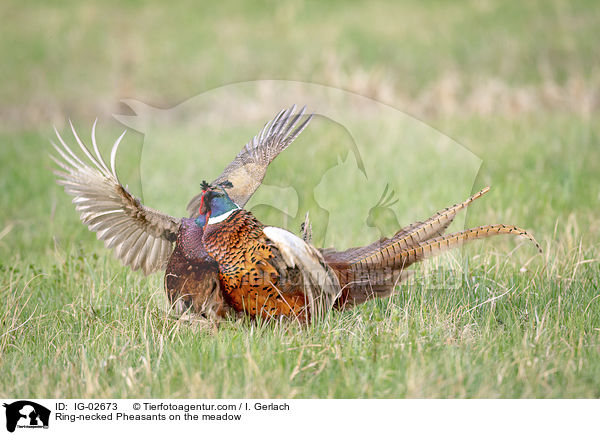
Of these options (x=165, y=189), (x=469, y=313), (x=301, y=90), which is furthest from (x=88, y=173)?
(x=165, y=189)

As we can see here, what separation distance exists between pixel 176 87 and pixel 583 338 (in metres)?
10.1

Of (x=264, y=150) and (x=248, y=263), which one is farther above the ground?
(x=264, y=150)

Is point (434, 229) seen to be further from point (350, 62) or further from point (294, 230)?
point (350, 62)

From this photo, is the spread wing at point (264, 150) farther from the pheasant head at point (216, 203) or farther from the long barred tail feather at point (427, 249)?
the long barred tail feather at point (427, 249)

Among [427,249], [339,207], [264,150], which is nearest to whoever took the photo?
[427,249]

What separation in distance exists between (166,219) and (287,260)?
0.79m
